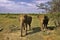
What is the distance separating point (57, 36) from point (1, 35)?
15.3ft

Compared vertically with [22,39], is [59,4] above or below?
above

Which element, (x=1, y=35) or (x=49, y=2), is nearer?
(x=1, y=35)

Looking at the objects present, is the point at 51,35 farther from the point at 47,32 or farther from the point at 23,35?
the point at 23,35

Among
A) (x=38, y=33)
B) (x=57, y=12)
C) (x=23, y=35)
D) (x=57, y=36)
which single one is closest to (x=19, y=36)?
(x=23, y=35)

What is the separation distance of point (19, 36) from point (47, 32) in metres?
2.24

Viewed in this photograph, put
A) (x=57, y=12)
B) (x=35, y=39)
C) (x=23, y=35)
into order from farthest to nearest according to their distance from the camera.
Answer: (x=57, y=12) < (x=23, y=35) < (x=35, y=39)

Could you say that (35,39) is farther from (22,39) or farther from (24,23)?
(24,23)

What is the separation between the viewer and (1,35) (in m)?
19.2

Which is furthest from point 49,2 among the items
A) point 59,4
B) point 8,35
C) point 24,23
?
point 8,35

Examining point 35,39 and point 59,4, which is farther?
point 59,4

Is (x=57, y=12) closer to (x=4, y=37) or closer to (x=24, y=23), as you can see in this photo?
(x=24, y=23)

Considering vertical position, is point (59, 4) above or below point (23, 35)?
above

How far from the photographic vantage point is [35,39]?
1722 cm

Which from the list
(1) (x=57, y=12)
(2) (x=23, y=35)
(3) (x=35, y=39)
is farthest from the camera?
(1) (x=57, y=12)
